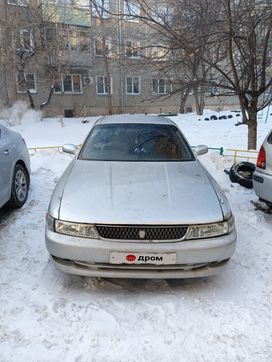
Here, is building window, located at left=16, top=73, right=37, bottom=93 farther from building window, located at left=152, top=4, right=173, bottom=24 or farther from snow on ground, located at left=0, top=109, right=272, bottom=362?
snow on ground, located at left=0, top=109, right=272, bottom=362

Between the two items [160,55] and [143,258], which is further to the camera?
[160,55]

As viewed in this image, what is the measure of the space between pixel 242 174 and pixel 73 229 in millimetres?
4064

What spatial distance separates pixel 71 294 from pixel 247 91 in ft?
20.6

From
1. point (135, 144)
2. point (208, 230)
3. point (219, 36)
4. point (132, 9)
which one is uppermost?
point (132, 9)

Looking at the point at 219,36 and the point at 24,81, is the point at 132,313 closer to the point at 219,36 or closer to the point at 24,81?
the point at 219,36

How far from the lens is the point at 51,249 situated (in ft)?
8.88

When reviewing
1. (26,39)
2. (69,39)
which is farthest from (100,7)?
(69,39)

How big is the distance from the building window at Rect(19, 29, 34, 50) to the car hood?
55.7ft

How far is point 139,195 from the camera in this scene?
2889mm

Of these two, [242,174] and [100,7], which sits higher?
[100,7]

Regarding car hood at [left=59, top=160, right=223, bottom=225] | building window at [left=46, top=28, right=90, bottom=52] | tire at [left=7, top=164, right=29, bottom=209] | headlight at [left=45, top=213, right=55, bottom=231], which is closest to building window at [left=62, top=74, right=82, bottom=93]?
building window at [left=46, top=28, right=90, bottom=52]

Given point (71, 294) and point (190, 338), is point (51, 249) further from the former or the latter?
point (190, 338)

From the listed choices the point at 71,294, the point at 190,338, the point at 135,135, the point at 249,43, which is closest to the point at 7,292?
the point at 71,294

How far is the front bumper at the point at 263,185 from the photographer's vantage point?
13.6 ft
